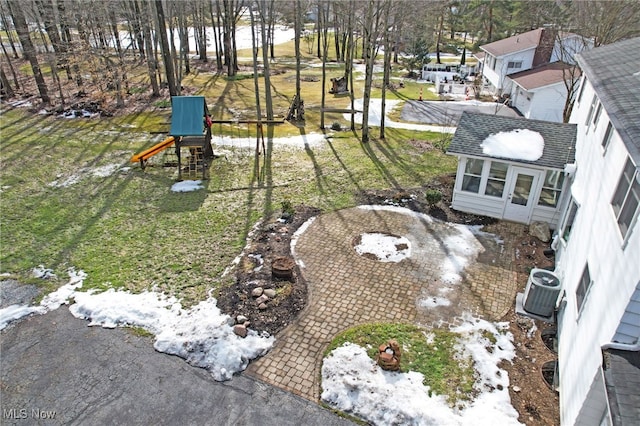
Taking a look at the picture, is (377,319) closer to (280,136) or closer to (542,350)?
(542,350)

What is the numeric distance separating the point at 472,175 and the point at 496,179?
766 mm

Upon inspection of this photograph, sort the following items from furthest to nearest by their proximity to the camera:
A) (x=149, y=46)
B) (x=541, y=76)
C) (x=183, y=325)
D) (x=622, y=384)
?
(x=149, y=46) → (x=541, y=76) → (x=183, y=325) → (x=622, y=384)

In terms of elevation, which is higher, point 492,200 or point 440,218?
point 492,200

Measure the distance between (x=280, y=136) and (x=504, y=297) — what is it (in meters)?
15.5

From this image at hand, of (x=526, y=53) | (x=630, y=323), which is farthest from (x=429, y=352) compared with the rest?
(x=526, y=53)

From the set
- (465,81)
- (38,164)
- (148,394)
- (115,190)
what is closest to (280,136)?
(115,190)

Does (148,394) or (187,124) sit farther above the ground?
(187,124)

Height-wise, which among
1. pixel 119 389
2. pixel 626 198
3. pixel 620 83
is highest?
pixel 620 83

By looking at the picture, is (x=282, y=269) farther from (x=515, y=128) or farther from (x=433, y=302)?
(x=515, y=128)

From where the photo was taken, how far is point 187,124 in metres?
16.5

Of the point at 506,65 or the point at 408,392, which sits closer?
the point at 408,392

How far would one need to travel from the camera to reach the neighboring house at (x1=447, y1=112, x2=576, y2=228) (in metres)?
12.1

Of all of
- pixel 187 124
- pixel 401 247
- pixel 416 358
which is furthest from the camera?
pixel 187 124

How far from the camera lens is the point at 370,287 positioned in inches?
393
